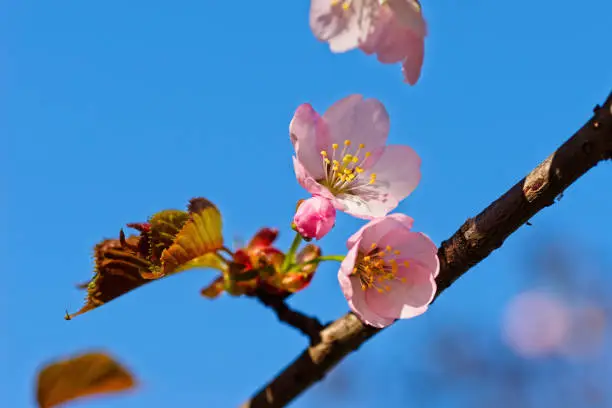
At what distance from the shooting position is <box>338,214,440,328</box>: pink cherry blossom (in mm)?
1606

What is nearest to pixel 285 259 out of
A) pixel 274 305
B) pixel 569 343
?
pixel 274 305

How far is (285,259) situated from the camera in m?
1.81

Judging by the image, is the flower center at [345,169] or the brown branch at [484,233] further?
the flower center at [345,169]

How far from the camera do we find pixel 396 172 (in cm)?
182

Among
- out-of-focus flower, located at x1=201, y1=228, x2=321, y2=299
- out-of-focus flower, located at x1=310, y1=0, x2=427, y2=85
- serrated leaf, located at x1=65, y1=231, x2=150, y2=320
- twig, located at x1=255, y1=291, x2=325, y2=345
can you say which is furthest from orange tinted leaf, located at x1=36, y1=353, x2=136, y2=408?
out-of-focus flower, located at x1=310, y1=0, x2=427, y2=85

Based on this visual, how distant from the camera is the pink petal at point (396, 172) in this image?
179 centimetres

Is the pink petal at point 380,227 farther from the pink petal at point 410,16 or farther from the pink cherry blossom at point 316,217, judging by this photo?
the pink petal at point 410,16

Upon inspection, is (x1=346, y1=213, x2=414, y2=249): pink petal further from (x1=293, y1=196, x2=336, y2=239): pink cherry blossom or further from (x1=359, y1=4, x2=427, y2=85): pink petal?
(x1=359, y1=4, x2=427, y2=85): pink petal

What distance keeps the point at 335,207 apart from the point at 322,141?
234 mm

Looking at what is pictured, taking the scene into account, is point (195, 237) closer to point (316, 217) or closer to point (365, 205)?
point (316, 217)

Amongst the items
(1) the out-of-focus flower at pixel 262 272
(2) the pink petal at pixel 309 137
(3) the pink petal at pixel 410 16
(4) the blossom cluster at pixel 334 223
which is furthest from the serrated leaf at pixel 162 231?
(3) the pink petal at pixel 410 16

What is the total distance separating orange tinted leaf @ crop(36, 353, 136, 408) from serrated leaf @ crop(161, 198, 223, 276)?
337 mm

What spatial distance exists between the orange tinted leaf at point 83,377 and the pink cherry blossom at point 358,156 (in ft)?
2.24

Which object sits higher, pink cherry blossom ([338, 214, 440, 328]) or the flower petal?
the flower petal
